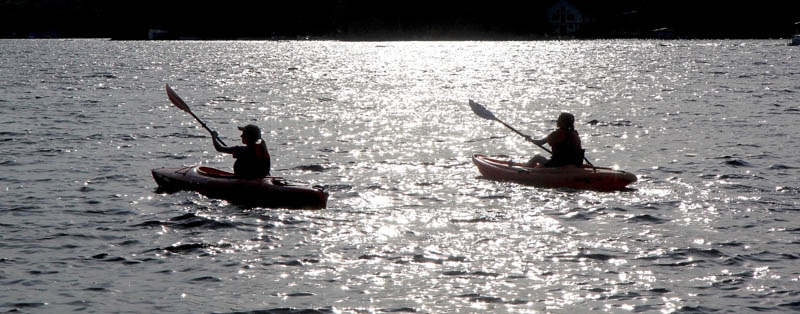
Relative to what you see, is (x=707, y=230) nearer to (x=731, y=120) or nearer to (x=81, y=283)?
(x=81, y=283)

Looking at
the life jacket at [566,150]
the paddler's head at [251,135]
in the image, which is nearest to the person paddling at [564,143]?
the life jacket at [566,150]

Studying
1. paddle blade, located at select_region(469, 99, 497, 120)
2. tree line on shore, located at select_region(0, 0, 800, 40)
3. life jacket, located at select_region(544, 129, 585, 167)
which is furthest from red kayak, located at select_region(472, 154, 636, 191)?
tree line on shore, located at select_region(0, 0, 800, 40)

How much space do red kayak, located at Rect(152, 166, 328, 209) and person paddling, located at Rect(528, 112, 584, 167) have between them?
417 cm

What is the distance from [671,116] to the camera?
114 ft

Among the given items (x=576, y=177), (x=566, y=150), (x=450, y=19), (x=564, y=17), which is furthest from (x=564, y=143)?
(x=450, y=19)

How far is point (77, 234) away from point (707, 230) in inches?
337

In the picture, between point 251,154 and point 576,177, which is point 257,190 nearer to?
point 251,154

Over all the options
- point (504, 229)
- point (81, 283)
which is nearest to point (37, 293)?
point (81, 283)

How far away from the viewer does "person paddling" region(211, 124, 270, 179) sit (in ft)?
53.6

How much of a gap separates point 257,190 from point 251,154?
2.13ft

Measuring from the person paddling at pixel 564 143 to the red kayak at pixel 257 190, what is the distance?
13.7ft

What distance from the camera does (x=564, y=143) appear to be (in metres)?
18.0

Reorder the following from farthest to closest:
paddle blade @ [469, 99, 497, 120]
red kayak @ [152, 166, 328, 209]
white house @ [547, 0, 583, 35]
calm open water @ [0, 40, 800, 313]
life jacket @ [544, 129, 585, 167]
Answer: white house @ [547, 0, 583, 35]
paddle blade @ [469, 99, 497, 120]
life jacket @ [544, 129, 585, 167]
red kayak @ [152, 166, 328, 209]
calm open water @ [0, 40, 800, 313]

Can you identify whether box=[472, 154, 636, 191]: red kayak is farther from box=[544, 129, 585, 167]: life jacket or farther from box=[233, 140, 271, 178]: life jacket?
box=[233, 140, 271, 178]: life jacket
